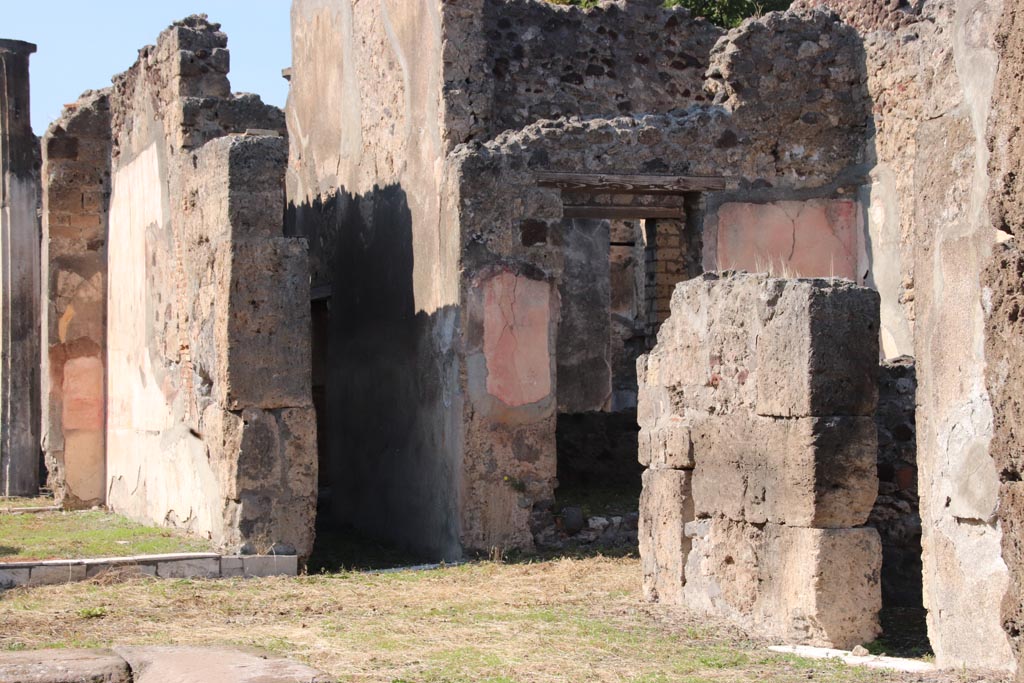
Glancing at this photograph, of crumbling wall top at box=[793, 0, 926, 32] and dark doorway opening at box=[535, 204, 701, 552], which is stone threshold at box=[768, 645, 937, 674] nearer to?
dark doorway opening at box=[535, 204, 701, 552]

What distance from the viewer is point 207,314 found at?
8.76m

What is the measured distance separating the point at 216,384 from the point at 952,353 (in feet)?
16.1

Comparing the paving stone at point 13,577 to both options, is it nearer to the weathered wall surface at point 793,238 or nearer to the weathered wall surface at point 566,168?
the weathered wall surface at point 566,168

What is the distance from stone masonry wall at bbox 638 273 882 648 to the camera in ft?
19.0

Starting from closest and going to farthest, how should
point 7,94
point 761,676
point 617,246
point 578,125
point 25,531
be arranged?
point 761,676, point 578,125, point 25,531, point 7,94, point 617,246

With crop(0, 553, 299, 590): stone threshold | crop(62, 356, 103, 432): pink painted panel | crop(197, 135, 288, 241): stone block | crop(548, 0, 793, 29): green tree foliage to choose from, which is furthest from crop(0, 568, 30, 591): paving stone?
crop(548, 0, 793, 29): green tree foliage

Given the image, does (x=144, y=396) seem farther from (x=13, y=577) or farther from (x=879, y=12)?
(x=879, y=12)

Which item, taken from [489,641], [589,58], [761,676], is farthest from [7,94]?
[761,676]

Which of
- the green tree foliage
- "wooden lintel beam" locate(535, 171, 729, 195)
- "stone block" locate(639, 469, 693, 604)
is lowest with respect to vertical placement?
"stone block" locate(639, 469, 693, 604)

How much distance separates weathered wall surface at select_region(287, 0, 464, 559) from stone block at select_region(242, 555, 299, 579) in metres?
1.22

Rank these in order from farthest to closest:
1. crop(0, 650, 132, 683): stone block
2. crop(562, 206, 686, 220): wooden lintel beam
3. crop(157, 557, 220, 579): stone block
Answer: crop(562, 206, 686, 220): wooden lintel beam
crop(157, 557, 220, 579): stone block
crop(0, 650, 132, 683): stone block

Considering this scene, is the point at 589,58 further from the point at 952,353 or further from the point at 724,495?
the point at 952,353

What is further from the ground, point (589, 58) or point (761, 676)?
point (589, 58)

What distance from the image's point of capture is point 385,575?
8.30 metres
